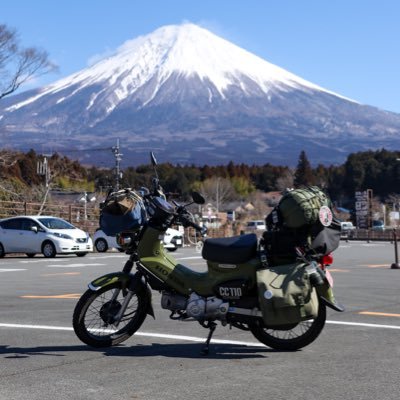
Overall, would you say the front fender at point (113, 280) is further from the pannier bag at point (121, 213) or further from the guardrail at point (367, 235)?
the guardrail at point (367, 235)

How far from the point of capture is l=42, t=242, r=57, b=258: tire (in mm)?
27016

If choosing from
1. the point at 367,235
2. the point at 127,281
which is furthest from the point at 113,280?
the point at 367,235

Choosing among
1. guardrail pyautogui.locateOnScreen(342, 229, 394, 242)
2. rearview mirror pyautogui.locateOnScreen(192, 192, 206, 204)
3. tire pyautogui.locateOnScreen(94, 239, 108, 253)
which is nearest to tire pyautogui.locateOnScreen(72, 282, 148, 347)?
rearview mirror pyautogui.locateOnScreen(192, 192, 206, 204)

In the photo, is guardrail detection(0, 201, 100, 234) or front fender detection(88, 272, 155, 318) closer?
front fender detection(88, 272, 155, 318)

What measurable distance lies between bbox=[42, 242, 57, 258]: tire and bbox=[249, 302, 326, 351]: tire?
66.0ft

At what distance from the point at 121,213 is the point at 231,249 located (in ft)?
3.38

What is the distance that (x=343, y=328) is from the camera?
886cm

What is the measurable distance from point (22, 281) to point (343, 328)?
888 centimetres

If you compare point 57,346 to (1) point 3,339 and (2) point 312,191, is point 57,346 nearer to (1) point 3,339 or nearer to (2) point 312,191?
(1) point 3,339

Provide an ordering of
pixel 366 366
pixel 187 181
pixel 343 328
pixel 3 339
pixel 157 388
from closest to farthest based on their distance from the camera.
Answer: pixel 157 388, pixel 366 366, pixel 3 339, pixel 343 328, pixel 187 181

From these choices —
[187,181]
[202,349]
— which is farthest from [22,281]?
[187,181]

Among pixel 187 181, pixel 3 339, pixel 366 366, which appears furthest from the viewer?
pixel 187 181

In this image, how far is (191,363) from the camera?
22.7ft

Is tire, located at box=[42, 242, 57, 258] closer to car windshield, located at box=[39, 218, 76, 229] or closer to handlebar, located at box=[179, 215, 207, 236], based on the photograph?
car windshield, located at box=[39, 218, 76, 229]
